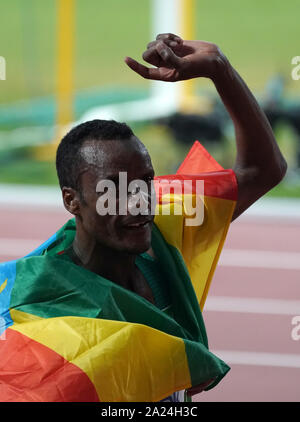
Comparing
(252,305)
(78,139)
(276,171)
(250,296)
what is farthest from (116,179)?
(250,296)

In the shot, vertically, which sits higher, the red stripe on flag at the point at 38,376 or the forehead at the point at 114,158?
the forehead at the point at 114,158

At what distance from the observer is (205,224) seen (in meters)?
2.86

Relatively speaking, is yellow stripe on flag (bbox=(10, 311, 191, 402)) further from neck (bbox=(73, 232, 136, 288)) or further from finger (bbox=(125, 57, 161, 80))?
finger (bbox=(125, 57, 161, 80))

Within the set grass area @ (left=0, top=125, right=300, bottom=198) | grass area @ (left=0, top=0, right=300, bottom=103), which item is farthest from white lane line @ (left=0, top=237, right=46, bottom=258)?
grass area @ (left=0, top=0, right=300, bottom=103)

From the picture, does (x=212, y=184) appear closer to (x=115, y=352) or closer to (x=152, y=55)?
(x=152, y=55)

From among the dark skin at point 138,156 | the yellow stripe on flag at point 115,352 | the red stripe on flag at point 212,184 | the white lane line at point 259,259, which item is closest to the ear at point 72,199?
the dark skin at point 138,156

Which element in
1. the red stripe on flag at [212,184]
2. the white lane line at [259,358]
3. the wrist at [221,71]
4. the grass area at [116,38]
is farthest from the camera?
the grass area at [116,38]

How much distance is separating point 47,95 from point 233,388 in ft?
39.0

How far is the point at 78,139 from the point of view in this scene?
2.45 metres

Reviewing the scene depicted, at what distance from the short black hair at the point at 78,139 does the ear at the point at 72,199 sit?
0.04 ft

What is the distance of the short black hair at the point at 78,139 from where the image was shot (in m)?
2.42

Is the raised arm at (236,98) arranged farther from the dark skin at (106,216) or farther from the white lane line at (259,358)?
the white lane line at (259,358)
